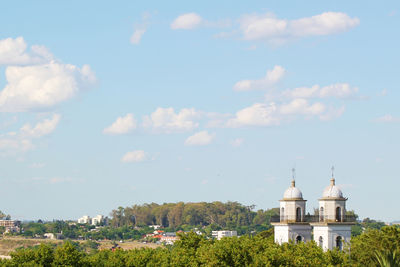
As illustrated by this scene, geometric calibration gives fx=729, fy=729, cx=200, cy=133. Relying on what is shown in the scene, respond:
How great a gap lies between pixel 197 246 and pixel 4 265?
78.6ft

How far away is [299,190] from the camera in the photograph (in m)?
84.0

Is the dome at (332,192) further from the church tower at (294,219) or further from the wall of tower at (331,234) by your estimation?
the wall of tower at (331,234)

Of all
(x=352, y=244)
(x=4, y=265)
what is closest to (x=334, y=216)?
(x=352, y=244)

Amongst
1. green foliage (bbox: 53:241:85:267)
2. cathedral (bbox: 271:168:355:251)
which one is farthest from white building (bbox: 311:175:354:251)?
green foliage (bbox: 53:241:85:267)

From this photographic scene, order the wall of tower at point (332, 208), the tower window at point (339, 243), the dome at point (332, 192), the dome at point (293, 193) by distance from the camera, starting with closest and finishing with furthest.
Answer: the wall of tower at point (332, 208)
the dome at point (332, 192)
the tower window at point (339, 243)
the dome at point (293, 193)

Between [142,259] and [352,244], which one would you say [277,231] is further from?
[142,259]

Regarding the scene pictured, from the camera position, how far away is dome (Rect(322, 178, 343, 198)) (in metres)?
81.1

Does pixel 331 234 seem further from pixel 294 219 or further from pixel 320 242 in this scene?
pixel 294 219

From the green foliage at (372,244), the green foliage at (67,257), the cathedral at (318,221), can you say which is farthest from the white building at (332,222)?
the green foliage at (67,257)

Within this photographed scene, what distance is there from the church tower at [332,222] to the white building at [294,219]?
1.92 meters

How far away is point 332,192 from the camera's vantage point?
81312mm

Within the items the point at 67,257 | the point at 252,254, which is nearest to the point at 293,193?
the point at 252,254

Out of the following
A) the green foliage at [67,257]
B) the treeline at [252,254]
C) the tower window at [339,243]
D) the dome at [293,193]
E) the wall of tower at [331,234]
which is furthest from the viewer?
the green foliage at [67,257]

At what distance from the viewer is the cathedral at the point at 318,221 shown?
80.8 m
